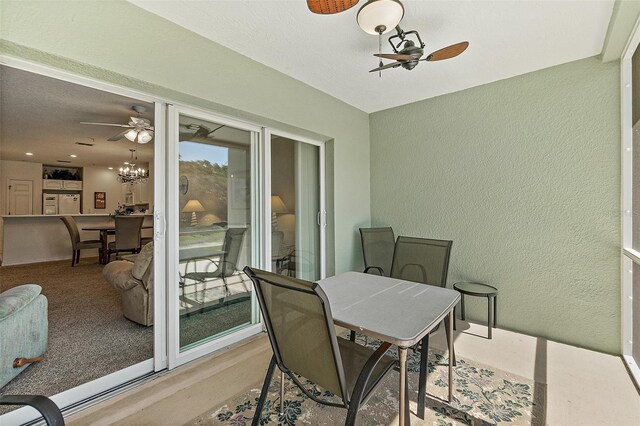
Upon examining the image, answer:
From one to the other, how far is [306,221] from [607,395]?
2854mm

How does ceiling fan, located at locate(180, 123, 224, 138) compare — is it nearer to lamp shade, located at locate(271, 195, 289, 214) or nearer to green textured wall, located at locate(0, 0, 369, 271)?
green textured wall, located at locate(0, 0, 369, 271)

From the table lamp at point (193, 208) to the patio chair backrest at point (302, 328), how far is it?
3.98 feet

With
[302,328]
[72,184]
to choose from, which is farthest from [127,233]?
[302,328]

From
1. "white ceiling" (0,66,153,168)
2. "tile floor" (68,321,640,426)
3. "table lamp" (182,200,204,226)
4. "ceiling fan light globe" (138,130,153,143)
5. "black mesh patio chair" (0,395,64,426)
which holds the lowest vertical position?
"tile floor" (68,321,640,426)

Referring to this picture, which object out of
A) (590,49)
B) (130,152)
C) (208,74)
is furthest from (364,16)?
(130,152)

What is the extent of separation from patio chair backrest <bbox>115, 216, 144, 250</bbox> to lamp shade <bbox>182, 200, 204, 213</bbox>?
4194 mm

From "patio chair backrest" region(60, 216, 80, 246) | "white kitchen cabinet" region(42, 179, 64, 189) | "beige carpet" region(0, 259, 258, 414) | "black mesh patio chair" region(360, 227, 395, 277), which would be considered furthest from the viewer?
"white kitchen cabinet" region(42, 179, 64, 189)

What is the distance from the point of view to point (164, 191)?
208 centimetres

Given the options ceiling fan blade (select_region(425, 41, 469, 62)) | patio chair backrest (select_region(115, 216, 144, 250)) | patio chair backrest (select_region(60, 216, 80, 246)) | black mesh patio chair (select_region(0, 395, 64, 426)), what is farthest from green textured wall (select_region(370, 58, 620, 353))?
patio chair backrest (select_region(60, 216, 80, 246))

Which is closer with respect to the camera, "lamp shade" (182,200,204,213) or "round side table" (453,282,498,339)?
"lamp shade" (182,200,204,213)

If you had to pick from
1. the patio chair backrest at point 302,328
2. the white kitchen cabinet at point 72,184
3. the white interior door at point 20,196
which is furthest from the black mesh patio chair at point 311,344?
the white kitchen cabinet at point 72,184

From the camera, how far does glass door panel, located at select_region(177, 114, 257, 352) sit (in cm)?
224

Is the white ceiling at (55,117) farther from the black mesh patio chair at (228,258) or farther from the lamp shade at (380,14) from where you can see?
the lamp shade at (380,14)

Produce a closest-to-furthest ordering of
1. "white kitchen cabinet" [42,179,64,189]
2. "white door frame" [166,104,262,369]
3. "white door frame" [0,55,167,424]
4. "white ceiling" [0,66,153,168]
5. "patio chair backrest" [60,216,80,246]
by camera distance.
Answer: "white door frame" [0,55,167,424]
"white door frame" [166,104,262,369]
"white ceiling" [0,66,153,168]
"patio chair backrest" [60,216,80,246]
"white kitchen cabinet" [42,179,64,189]
